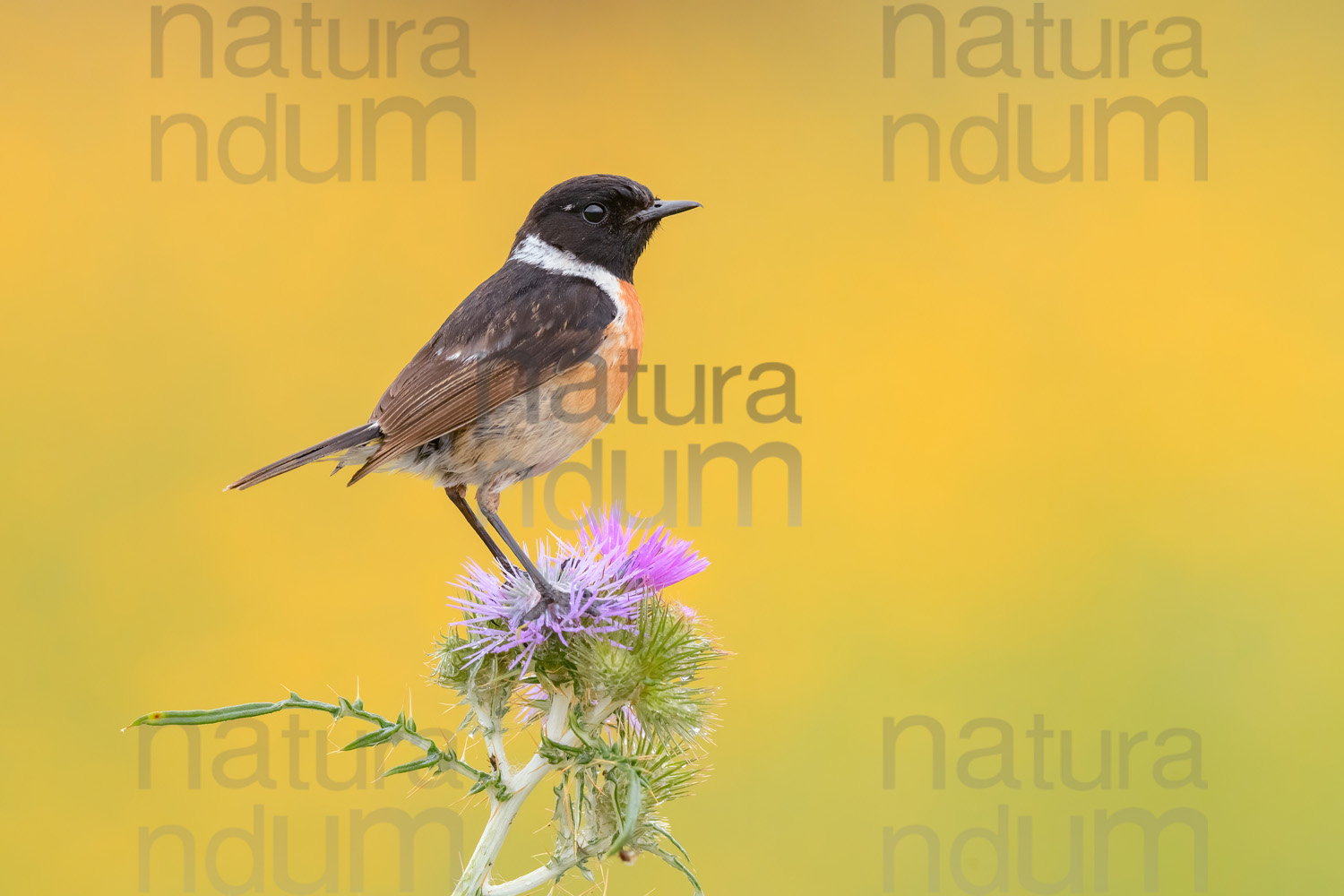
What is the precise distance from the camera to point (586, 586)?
2873mm

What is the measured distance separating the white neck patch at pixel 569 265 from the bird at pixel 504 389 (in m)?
0.01

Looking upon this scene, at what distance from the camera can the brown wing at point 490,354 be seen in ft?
11.1

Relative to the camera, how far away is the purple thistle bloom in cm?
279

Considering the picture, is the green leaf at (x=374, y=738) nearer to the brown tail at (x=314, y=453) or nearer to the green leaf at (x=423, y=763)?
the green leaf at (x=423, y=763)

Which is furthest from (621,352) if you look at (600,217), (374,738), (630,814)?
(630,814)

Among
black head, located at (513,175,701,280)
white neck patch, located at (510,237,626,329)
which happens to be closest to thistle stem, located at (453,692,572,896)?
white neck patch, located at (510,237,626,329)

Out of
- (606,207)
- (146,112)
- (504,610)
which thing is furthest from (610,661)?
(146,112)

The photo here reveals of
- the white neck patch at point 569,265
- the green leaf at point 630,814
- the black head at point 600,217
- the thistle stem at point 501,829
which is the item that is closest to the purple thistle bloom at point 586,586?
the thistle stem at point 501,829

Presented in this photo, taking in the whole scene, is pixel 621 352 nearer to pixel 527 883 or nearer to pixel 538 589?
pixel 538 589

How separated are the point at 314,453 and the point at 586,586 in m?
0.96

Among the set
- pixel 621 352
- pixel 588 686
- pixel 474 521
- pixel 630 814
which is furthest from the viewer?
pixel 621 352

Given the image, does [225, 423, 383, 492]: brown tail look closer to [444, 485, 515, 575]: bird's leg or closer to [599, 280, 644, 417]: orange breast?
[444, 485, 515, 575]: bird's leg

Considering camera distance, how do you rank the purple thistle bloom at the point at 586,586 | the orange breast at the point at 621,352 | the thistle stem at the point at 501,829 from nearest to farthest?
the thistle stem at the point at 501,829 → the purple thistle bloom at the point at 586,586 → the orange breast at the point at 621,352

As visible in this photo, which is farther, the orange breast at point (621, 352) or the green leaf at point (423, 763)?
the orange breast at point (621, 352)
